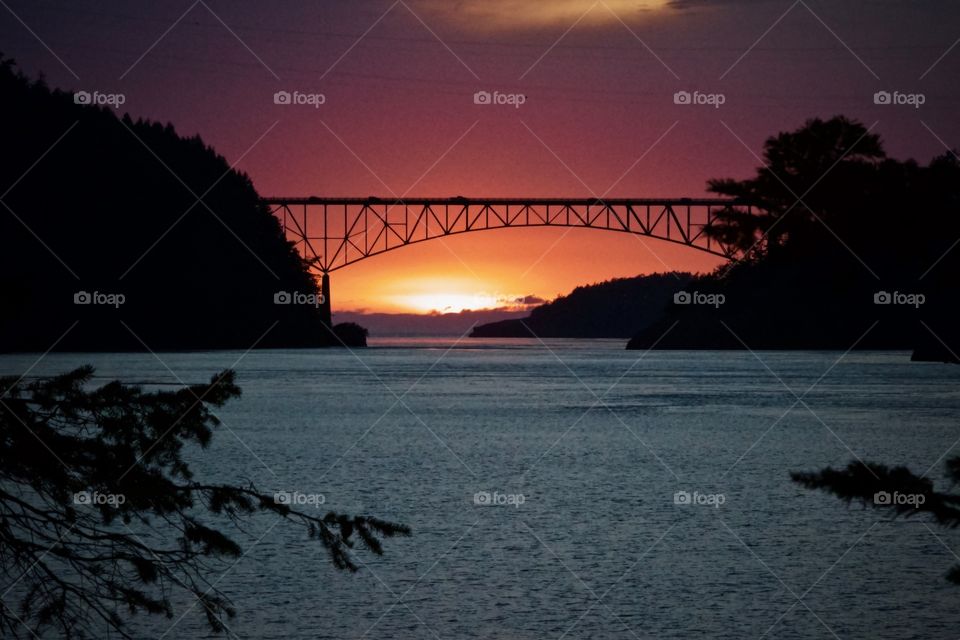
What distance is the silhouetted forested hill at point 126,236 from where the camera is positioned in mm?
116438

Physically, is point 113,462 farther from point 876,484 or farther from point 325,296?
point 325,296

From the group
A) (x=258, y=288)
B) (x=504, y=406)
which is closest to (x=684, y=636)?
(x=504, y=406)

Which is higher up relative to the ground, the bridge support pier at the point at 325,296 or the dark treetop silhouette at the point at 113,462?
the bridge support pier at the point at 325,296

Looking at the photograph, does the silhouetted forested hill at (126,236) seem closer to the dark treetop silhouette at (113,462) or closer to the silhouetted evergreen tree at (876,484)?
the dark treetop silhouette at (113,462)

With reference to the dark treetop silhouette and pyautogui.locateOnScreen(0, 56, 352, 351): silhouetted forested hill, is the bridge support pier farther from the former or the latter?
the dark treetop silhouette

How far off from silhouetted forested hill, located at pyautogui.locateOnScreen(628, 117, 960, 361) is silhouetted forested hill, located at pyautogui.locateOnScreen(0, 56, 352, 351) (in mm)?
43286

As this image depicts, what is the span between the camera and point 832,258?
390 ft

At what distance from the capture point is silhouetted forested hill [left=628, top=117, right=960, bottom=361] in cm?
9225

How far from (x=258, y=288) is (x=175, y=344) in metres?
12.6

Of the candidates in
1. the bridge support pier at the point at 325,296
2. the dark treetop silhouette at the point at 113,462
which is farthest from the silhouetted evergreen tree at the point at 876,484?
the bridge support pier at the point at 325,296

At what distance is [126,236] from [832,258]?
64.8 metres

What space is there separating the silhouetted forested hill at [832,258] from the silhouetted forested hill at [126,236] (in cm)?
4329

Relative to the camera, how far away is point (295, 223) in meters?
104

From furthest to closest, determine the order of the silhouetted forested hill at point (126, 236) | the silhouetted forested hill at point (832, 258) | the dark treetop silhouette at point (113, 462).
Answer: the silhouetted forested hill at point (126, 236) < the silhouetted forested hill at point (832, 258) < the dark treetop silhouette at point (113, 462)
